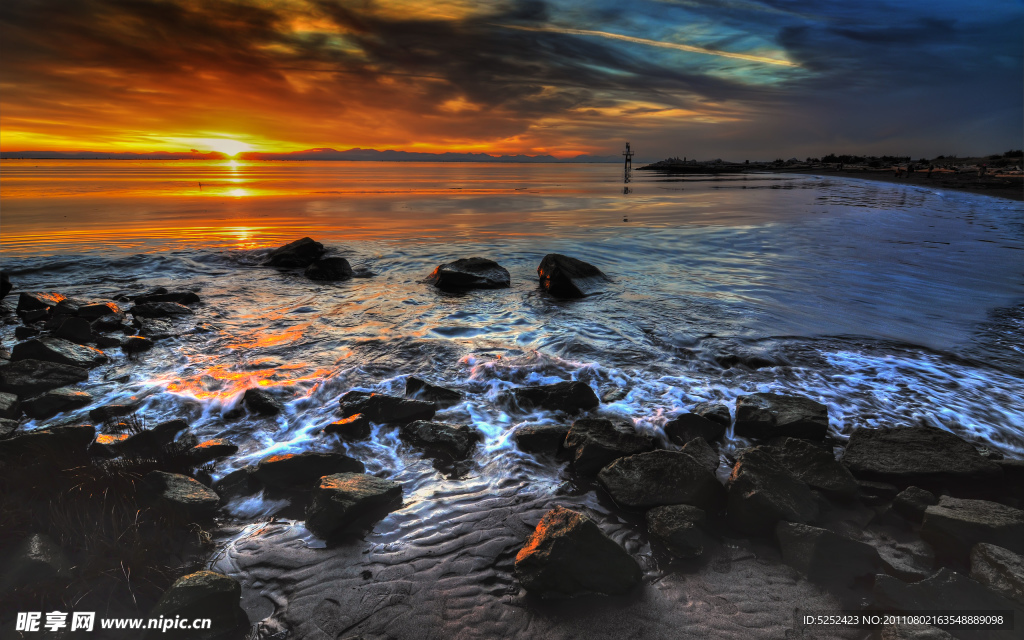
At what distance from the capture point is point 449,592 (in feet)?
11.3

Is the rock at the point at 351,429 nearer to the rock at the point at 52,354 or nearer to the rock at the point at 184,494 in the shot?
the rock at the point at 184,494

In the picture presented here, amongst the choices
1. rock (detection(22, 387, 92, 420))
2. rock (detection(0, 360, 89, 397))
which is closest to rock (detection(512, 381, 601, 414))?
rock (detection(22, 387, 92, 420))

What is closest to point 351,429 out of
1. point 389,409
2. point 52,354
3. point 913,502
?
point 389,409

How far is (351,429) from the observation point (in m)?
5.55

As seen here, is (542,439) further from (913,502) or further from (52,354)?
(52,354)

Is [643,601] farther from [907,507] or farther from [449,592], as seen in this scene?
[907,507]

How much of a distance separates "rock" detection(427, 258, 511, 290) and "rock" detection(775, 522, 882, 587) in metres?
10.0

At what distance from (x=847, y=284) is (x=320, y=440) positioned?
13560mm

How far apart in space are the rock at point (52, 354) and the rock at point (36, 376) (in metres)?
0.25

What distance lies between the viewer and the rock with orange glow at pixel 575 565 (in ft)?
11.0

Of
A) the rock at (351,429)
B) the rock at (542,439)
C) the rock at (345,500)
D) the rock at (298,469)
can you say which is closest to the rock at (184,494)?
the rock at (298,469)

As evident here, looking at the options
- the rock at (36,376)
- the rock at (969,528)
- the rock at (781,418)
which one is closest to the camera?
the rock at (969,528)

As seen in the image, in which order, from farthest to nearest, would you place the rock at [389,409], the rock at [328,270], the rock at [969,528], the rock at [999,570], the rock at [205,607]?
the rock at [328,270] → the rock at [389,409] → the rock at [969,528] → the rock at [999,570] → the rock at [205,607]

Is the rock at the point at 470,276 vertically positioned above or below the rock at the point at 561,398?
above
